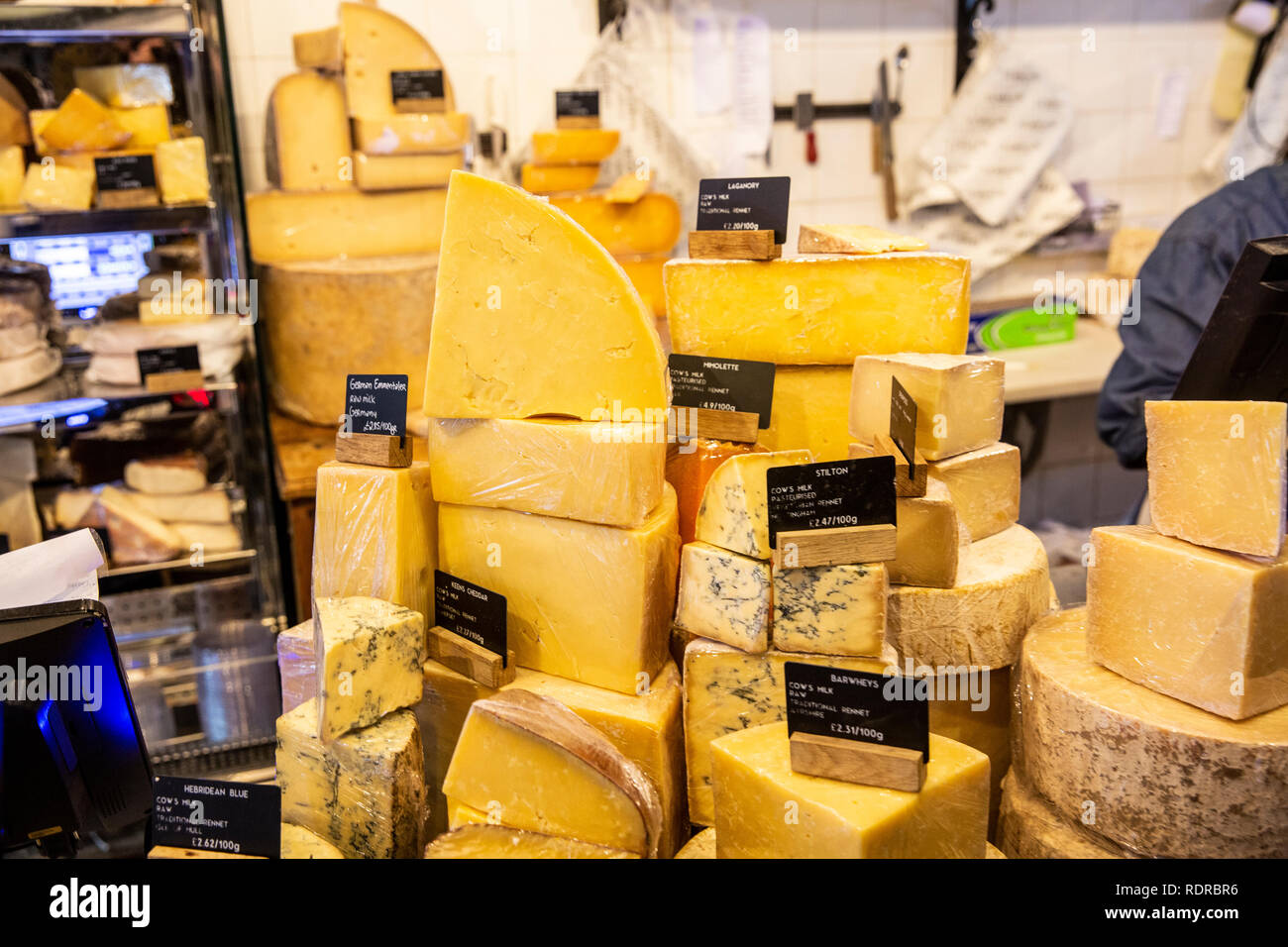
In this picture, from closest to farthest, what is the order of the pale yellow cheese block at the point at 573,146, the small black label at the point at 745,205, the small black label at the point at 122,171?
the small black label at the point at 745,205 < the small black label at the point at 122,171 < the pale yellow cheese block at the point at 573,146

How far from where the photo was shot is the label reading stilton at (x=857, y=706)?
1141 millimetres

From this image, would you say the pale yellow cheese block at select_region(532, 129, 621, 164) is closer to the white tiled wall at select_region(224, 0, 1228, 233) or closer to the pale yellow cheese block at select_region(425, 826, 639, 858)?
the white tiled wall at select_region(224, 0, 1228, 233)

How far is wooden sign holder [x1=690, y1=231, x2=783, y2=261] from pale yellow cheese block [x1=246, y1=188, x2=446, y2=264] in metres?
1.64

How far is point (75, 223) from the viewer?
8.60 feet

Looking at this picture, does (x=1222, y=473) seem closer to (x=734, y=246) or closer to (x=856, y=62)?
(x=734, y=246)

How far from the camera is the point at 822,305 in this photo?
175cm

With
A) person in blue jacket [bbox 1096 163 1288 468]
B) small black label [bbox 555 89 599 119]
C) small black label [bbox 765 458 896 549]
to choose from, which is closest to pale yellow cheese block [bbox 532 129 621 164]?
small black label [bbox 555 89 599 119]

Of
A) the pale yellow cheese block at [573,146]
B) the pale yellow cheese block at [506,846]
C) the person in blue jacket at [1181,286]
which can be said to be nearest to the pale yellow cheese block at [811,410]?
the pale yellow cheese block at [506,846]

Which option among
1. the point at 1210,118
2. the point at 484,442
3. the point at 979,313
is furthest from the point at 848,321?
the point at 1210,118

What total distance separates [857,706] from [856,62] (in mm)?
3383

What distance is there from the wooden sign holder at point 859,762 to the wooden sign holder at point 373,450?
82 centimetres

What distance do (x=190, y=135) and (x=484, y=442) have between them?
6.69ft

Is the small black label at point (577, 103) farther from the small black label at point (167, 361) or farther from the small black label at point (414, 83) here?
the small black label at point (167, 361)
